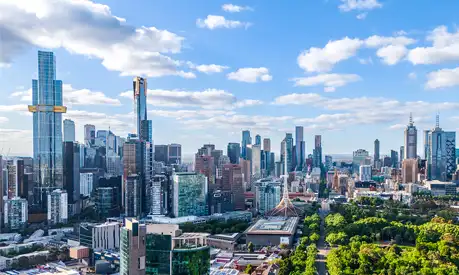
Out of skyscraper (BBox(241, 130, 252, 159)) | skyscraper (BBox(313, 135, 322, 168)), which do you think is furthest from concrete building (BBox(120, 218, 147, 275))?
skyscraper (BBox(313, 135, 322, 168))

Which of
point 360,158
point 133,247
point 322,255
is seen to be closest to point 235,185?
point 322,255

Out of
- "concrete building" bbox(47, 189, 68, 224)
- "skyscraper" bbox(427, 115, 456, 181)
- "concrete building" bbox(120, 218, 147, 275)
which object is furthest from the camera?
"skyscraper" bbox(427, 115, 456, 181)

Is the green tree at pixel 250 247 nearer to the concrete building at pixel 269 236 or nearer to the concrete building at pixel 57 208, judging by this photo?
the concrete building at pixel 269 236

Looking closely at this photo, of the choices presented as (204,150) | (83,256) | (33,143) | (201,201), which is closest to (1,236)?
(83,256)

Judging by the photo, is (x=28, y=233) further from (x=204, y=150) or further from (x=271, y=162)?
(x=271, y=162)

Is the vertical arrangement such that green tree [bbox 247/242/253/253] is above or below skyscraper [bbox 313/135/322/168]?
below

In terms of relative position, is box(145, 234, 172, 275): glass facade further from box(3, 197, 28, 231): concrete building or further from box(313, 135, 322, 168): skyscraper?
box(313, 135, 322, 168): skyscraper

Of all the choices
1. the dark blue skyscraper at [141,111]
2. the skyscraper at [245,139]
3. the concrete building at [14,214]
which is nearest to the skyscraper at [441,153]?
the skyscraper at [245,139]
